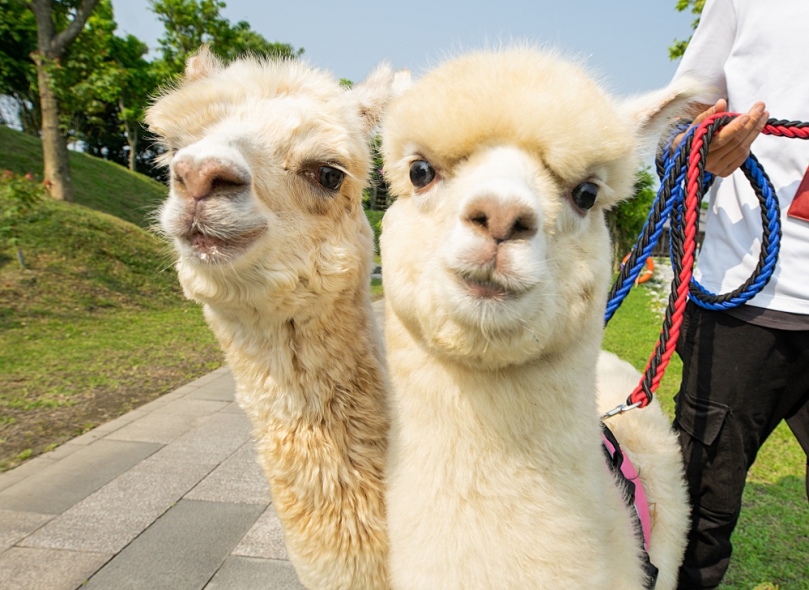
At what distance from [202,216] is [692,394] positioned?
1.71m

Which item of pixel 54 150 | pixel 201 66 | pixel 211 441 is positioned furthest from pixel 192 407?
pixel 54 150

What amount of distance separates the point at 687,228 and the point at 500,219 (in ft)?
3.21

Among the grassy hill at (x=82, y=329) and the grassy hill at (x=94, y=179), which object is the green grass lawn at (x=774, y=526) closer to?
the grassy hill at (x=82, y=329)

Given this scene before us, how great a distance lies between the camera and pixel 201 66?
6.60 ft

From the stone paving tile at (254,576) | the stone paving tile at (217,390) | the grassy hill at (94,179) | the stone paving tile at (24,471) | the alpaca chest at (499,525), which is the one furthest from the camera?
the grassy hill at (94,179)

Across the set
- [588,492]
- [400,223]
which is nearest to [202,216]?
[400,223]

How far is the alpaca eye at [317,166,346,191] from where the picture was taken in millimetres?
1725

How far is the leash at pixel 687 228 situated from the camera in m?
1.47

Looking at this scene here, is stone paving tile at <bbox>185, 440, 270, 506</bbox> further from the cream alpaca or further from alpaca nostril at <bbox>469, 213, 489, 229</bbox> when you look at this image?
alpaca nostril at <bbox>469, 213, 489, 229</bbox>

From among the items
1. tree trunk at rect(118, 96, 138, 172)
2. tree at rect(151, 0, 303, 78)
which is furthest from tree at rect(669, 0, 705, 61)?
tree trunk at rect(118, 96, 138, 172)

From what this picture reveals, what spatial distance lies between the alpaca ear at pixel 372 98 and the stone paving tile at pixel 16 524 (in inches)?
116

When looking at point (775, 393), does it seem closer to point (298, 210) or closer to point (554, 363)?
point (554, 363)

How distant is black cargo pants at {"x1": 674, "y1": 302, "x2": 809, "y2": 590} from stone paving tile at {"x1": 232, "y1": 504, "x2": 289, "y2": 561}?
2046 millimetres

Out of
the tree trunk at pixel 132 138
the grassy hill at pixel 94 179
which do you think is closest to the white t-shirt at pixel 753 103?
the grassy hill at pixel 94 179
